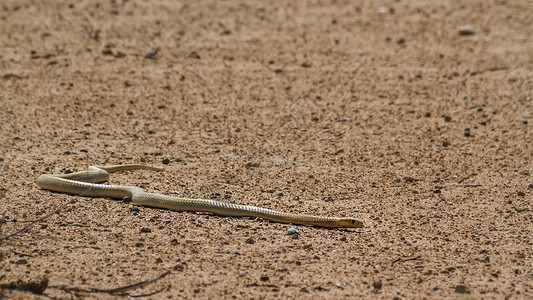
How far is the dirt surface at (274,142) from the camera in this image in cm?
607

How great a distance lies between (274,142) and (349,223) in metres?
2.56

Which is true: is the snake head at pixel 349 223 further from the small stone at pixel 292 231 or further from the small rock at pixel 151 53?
the small rock at pixel 151 53

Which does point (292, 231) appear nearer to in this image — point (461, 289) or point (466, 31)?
point (461, 289)

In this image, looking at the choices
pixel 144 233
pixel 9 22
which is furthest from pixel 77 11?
pixel 144 233

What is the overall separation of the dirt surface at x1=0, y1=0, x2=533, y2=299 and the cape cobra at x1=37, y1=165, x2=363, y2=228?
11cm

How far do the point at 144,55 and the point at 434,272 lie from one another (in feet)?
22.3

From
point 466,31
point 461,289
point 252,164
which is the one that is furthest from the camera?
point 466,31

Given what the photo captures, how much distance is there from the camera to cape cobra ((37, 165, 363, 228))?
273 inches

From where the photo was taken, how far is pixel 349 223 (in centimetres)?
688

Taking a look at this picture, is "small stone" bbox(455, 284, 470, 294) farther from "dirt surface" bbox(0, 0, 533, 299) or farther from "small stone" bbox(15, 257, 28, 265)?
"small stone" bbox(15, 257, 28, 265)

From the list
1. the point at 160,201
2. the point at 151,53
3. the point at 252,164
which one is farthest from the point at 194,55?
the point at 160,201

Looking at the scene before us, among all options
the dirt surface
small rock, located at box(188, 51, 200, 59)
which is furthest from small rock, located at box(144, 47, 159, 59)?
small rock, located at box(188, 51, 200, 59)

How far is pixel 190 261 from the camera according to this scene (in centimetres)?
611

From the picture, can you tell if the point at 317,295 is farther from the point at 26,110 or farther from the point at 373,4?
the point at 373,4
